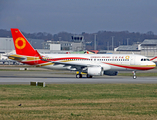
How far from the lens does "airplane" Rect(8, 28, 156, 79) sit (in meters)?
46.2

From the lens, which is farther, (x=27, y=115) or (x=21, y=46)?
(x=21, y=46)

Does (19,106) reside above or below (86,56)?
below

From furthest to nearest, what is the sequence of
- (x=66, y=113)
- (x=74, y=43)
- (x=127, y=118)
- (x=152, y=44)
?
(x=74, y=43) < (x=152, y=44) < (x=66, y=113) < (x=127, y=118)

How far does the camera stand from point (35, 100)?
816 inches

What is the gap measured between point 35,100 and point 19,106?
9.01 feet

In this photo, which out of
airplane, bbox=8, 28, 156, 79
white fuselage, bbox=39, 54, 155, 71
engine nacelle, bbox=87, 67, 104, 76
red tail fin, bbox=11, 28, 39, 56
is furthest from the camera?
red tail fin, bbox=11, 28, 39, 56

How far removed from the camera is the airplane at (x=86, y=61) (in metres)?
46.2

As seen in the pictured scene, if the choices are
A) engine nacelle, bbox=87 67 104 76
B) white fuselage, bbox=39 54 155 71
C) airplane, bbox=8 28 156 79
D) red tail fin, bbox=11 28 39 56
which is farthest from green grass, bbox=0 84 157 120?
red tail fin, bbox=11 28 39 56

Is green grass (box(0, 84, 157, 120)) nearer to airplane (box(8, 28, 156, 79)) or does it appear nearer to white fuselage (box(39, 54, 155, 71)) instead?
airplane (box(8, 28, 156, 79))

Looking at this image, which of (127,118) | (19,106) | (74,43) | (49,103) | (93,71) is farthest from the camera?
(74,43)

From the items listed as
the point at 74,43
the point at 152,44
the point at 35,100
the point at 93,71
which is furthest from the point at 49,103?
the point at 74,43

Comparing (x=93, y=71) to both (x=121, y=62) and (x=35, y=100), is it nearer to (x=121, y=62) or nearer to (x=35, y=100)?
(x=121, y=62)

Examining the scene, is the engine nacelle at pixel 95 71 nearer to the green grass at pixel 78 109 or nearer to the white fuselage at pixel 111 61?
the white fuselage at pixel 111 61

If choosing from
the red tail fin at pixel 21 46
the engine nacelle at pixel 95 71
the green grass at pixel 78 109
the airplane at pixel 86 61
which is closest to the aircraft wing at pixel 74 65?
the airplane at pixel 86 61
